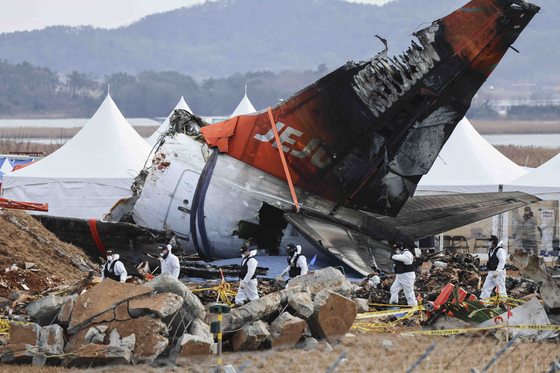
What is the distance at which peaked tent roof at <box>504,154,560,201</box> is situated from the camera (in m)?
20.2

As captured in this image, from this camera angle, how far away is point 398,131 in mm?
14320

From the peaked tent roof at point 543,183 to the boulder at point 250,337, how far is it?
48.6 feet

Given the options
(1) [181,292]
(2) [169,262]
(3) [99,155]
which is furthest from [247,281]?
(3) [99,155]

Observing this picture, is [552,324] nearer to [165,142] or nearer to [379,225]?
[379,225]

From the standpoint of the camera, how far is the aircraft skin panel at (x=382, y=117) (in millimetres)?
13344

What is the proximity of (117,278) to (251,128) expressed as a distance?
5.49 m

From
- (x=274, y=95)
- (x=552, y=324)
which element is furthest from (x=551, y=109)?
(x=552, y=324)

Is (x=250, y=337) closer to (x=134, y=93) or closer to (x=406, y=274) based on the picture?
(x=406, y=274)

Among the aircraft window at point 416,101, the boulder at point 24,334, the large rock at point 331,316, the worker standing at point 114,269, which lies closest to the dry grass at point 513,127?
the aircraft window at point 416,101

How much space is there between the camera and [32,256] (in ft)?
42.7

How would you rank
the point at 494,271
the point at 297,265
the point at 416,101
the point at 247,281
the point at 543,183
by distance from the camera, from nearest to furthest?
1. the point at 247,281
2. the point at 297,265
3. the point at 494,271
4. the point at 416,101
5. the point at 543,183

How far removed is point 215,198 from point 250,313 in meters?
6.27

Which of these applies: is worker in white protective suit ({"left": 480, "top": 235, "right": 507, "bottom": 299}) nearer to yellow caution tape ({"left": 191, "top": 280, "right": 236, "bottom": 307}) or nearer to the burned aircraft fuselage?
the burned aircraft fuselage

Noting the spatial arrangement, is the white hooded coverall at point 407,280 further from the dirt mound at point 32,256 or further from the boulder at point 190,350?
the dirt mound at point 32,256
